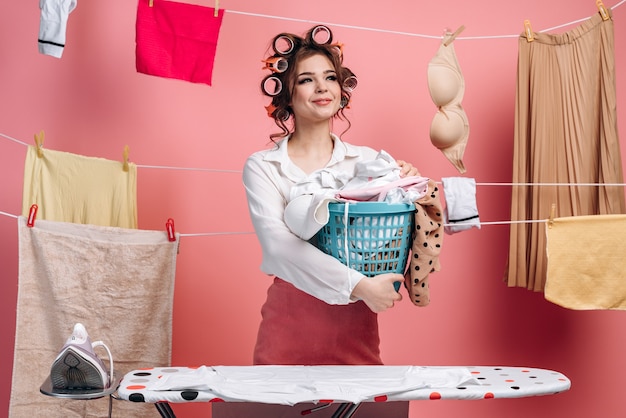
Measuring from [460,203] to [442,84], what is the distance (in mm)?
442

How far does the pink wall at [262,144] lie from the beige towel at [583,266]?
0.60m

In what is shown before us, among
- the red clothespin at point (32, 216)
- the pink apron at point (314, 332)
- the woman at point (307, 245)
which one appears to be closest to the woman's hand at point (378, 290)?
the woman at point (307, 245)

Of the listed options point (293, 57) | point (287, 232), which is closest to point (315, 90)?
point (293, 57)

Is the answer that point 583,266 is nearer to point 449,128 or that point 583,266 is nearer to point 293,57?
point 449,128

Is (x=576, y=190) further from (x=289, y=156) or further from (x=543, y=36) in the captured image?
(x=289, y=156)

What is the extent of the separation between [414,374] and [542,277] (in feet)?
3.66

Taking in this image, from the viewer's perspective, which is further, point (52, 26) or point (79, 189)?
point (79, 189)

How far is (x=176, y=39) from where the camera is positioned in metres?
2.97

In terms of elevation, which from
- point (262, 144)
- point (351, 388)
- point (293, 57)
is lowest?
point (351, 388)

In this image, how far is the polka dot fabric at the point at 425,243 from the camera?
246 cm

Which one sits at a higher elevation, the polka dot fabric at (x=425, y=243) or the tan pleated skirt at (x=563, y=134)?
the tan pleated skirt at (x=563, y=134)

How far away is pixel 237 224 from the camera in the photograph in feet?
11.6

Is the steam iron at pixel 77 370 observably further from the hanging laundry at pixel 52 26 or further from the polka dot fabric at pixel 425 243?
the hanging laundry at pixel 52 26

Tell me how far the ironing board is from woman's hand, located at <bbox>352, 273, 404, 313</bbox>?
19cm
